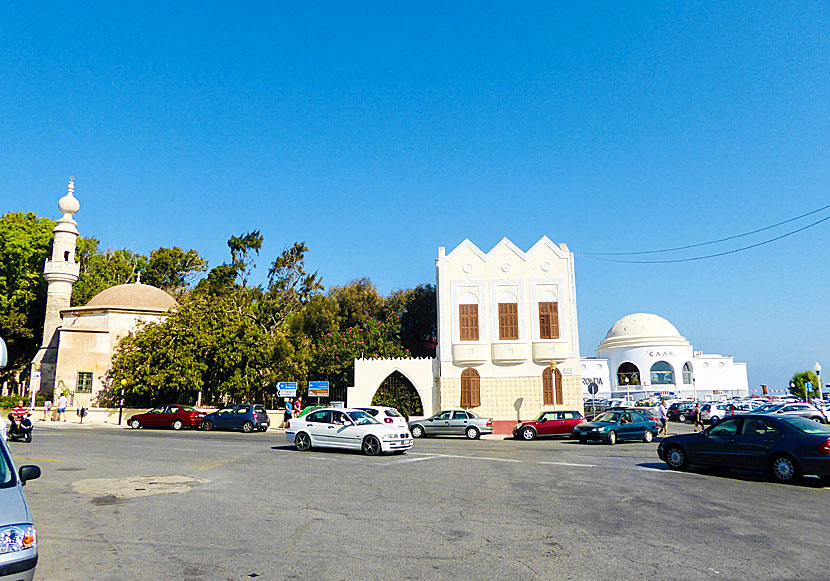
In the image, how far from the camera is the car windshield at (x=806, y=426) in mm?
13004

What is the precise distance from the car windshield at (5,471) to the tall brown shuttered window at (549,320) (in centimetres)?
3161

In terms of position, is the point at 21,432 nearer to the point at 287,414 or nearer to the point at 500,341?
the point at 287,414

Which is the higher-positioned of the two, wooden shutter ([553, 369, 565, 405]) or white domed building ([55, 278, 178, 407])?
white domed building ([55, 278, 178, 407])

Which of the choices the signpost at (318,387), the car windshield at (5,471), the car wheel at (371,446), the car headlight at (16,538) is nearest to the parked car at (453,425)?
the signpost at (318,387)

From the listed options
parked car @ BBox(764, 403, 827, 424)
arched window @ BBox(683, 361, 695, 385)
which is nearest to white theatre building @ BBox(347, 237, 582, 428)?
parked car @ BBox(764, 403, 827, 424)

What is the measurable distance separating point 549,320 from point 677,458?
20760 millimetres

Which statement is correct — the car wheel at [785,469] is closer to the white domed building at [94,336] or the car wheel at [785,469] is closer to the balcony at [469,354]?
the balcony at [469,354]

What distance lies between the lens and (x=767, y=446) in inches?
527

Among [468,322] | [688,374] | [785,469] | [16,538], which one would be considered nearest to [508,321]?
[468,322]

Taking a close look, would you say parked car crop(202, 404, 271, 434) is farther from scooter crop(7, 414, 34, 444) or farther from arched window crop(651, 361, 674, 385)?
arched window crop(651, 361, 674, 385)

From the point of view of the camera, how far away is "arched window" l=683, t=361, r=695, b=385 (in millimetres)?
72312

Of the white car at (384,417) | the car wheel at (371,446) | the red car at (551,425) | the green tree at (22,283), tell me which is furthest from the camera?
the green tree at (22,283)

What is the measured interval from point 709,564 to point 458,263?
30.5m

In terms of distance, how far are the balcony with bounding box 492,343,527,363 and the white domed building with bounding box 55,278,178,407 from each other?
23.8 metres
